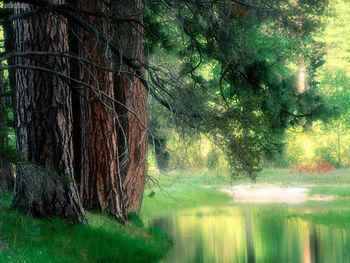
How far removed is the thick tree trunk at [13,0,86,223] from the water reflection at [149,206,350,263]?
8.30 feet

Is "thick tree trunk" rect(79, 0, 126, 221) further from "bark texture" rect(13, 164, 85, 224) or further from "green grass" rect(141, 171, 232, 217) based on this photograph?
"green grass" rect(141, 171, 232, 217)

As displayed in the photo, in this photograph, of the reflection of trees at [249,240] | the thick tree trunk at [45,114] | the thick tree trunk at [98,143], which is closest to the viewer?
the thick tree trunk at [45,114]

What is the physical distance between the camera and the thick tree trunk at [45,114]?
12.4 meters

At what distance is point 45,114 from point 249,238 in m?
8.44

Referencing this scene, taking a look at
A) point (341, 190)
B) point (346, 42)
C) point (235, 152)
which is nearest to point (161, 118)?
point (235, 152)

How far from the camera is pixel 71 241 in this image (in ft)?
40.0

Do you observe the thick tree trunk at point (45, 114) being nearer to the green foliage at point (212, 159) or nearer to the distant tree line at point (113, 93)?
the distant tree line at point (113, 93)

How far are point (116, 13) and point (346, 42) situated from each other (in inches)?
1273

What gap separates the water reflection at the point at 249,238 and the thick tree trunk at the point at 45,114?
253cm

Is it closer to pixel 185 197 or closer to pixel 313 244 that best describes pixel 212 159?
pixel 313 244

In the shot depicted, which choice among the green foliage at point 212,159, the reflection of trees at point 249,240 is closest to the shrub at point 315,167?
the reflection of trees at point 249,240

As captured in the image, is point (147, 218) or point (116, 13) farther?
point (147, 218)

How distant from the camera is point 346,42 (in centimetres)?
4319

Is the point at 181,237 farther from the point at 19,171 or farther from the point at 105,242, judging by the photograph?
the point at 19,171
